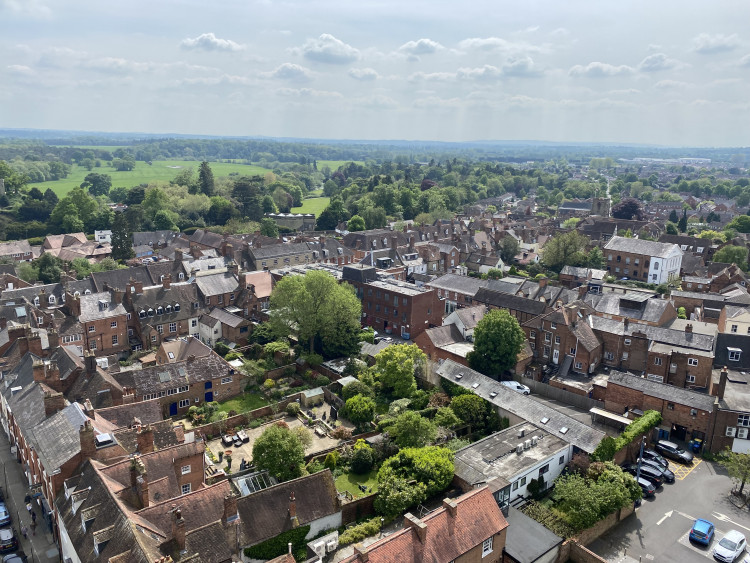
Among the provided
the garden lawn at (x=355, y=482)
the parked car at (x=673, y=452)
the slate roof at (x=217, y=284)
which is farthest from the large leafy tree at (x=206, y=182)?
the parked car at (x=673, y=452)

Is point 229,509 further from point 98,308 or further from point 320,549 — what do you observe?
point 98,308

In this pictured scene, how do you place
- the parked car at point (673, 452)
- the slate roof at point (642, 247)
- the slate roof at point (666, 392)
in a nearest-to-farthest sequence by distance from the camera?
1. the parked car at point (673, 452)
2. the slate roof at point (666, 392)
3. the slate roof at point (642, 247)

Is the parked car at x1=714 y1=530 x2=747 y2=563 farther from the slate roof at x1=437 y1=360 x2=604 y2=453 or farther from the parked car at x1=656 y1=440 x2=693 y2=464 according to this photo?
the slate roof at x1=437 y1=360 x2=604 y2=453

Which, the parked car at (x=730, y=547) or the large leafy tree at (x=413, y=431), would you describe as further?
the large leafy tree at (x=413, y=431)

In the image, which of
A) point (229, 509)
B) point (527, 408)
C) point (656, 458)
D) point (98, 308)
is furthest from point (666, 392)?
point (98, 308)

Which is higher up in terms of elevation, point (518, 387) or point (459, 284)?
point (459, 284)

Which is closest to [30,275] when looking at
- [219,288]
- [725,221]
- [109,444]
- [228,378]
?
[219,288]

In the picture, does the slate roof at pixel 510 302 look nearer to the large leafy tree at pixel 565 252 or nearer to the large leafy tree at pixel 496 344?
the large leafy tree at pixel 496 344

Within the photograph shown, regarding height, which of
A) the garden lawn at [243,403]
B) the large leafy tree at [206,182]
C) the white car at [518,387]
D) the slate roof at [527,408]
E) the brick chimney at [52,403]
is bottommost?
the garden lawn at [243,403]
